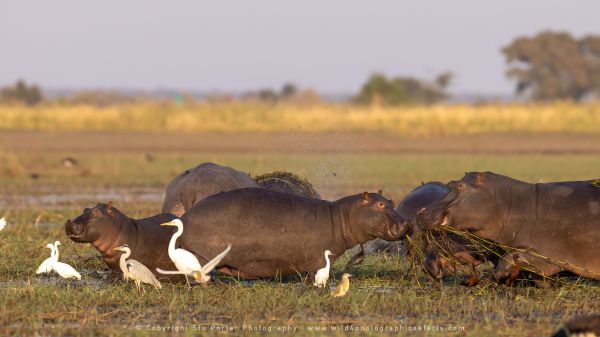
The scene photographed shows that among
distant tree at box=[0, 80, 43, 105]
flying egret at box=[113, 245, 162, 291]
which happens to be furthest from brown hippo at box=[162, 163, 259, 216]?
distant tree at box=[0, 80, 43, 105]

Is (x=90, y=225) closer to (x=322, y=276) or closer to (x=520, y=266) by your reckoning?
(x=322, y=276)

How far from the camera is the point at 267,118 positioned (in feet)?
115

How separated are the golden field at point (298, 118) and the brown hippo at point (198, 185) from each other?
22.5 m

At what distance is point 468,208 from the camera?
26.5ft

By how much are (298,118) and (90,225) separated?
998 inches

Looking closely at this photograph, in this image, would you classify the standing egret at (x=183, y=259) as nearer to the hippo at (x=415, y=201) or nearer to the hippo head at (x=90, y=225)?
the hippo head at (x=90, y=225)

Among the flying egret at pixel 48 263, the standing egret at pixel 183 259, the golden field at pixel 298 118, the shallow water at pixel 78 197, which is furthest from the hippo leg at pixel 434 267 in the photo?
the golden field at pixel 298 118

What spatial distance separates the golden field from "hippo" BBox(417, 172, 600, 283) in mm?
24697

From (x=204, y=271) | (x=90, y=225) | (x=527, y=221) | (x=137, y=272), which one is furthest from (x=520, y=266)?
(x=90, y=225)

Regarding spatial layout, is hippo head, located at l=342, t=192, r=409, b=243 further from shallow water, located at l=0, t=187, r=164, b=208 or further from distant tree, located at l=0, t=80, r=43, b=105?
distant tree, located at l=0, t=80, r=43, b=105

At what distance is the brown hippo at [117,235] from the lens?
324 inches

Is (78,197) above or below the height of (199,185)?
below

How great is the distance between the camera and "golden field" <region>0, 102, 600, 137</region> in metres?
33.9

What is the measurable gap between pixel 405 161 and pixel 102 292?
18.9 m
